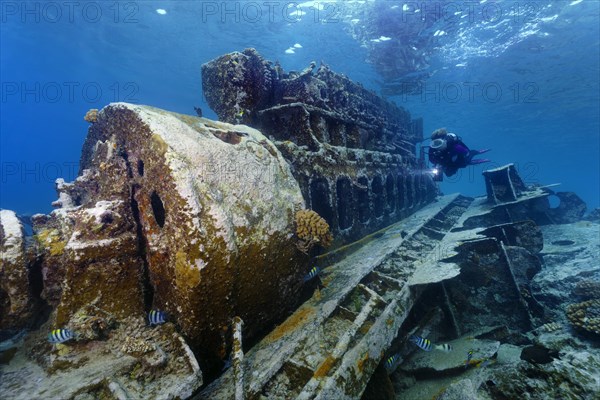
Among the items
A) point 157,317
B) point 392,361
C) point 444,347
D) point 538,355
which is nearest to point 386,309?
point 392,361

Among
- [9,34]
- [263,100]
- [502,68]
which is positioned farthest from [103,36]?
[502,68]

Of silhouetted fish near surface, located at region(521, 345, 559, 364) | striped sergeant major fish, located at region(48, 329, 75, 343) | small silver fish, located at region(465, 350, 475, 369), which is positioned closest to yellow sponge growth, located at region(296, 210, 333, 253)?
striped sergeant major fish, located at region(48, 329, 75, 343)

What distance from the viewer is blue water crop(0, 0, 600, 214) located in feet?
66.9

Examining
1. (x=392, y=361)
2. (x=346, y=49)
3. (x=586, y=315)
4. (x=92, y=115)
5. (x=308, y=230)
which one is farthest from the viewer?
(x=346, y=49)

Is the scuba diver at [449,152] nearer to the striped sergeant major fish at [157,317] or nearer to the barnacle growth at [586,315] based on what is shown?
the barnacle growth at [586,315]

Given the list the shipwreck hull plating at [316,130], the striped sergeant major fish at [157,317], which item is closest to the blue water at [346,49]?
the shipwreck hull plating at [316,130]

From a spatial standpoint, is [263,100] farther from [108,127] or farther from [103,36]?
[103,36]

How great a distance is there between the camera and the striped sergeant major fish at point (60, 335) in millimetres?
3035

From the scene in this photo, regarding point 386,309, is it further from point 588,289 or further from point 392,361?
point 588,289

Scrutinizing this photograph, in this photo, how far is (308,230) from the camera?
418cm

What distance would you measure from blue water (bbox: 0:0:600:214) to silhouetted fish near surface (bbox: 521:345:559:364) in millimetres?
8250

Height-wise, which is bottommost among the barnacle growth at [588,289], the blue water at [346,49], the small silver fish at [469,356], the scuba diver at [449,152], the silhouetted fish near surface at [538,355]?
the small silver fish at [469,356]

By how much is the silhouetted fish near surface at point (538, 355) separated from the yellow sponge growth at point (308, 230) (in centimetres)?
329

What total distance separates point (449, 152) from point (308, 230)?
24.9 feet
